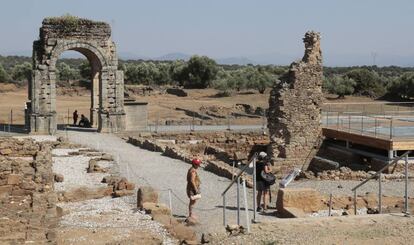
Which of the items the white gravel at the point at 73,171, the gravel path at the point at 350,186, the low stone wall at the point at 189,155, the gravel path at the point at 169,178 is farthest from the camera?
the low stone wall at the point at 189,155

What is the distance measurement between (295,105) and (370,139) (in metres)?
3.41

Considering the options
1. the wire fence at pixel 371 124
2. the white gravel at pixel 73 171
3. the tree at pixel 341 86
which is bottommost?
the white gravel at pixel 73 171

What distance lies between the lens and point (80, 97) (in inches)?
2687

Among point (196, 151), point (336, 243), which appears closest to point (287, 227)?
point (336, 243)

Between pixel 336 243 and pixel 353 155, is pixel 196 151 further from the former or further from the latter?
pixel 336 243

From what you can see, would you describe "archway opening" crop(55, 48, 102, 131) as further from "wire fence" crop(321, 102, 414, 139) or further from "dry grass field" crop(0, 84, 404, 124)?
"wire fence" crop(321, 102, 414, 139)

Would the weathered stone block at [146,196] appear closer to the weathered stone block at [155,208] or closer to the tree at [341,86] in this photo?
the weathered stone block at [155,208]

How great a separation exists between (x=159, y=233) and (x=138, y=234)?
0.46 metres

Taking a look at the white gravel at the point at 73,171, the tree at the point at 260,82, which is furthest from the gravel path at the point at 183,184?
the tree at the point at 260,82

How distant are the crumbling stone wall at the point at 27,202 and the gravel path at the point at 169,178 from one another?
10.1ft

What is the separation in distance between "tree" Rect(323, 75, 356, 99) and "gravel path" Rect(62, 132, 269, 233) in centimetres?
3852

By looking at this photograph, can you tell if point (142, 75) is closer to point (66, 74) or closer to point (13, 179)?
point (66, 74)

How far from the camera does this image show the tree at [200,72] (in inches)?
3374

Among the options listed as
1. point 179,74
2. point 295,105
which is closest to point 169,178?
point 295,105
